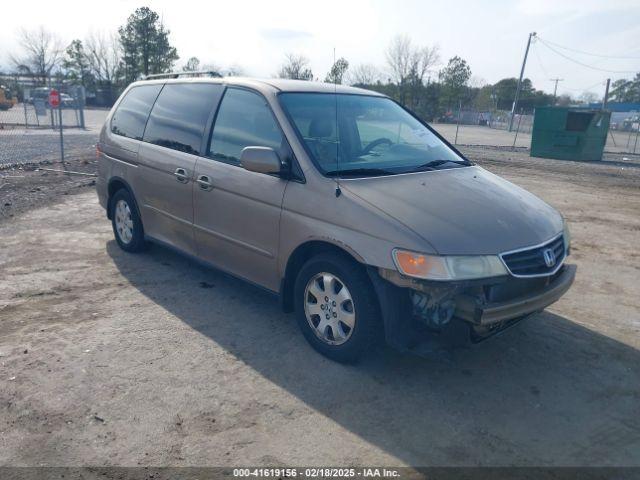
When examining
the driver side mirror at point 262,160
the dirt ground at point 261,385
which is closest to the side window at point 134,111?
the dirt ground at point 261,385

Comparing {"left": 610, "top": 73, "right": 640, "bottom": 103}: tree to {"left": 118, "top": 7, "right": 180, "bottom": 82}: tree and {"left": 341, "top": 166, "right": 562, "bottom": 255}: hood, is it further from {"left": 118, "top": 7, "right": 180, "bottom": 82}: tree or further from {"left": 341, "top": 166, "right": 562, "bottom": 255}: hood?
{"left": 341, "top": 166, "right": 562, "bottom": 255}: hood

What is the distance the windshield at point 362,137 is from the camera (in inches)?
155

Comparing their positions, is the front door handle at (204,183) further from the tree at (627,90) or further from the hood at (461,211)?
the tree at (627,90)

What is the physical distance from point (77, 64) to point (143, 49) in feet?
54.4

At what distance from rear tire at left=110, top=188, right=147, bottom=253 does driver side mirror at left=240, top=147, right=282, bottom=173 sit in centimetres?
228

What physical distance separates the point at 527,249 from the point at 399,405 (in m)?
1.29

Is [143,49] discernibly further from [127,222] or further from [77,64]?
[127,222]

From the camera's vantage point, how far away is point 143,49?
2044 inches

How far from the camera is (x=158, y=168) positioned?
501cm

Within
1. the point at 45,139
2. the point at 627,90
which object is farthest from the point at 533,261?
the point at 627,90

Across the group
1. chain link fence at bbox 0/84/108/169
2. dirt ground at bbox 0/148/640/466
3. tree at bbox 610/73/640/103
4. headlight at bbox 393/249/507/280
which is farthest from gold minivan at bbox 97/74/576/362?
tree at bbox 610/73/640/103

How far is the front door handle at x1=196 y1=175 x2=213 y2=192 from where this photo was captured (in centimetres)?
440

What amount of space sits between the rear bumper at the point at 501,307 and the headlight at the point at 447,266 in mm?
Answer: 163

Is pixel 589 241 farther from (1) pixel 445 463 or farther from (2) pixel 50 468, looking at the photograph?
(2) pixel 50 468
